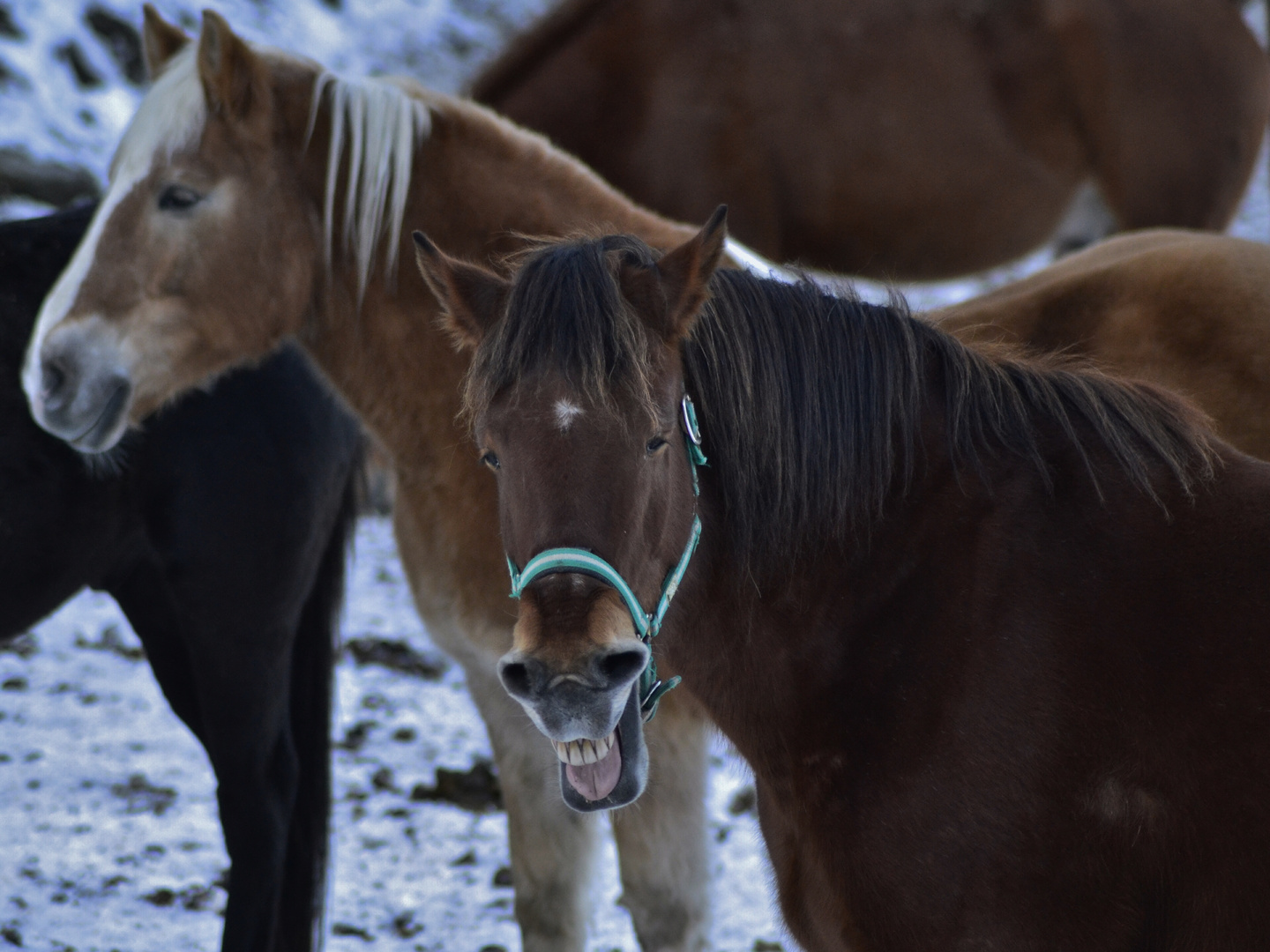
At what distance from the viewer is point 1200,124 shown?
5398 mm

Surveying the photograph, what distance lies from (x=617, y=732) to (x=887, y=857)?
1.53ft

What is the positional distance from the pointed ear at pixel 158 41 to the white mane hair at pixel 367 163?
489 mm

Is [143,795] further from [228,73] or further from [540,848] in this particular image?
[228,73]

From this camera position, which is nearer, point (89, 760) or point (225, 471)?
point (225, 471)

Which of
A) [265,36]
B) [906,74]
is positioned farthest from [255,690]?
[265,36]

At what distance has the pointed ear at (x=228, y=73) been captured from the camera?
272 centimetres

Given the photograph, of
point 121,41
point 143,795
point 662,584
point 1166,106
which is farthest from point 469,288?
point 121,41

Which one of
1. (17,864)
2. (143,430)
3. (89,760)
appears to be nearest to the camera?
(143,430)

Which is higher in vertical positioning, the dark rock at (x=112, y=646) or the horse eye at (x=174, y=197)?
the dark rock at (x=112, y=646)

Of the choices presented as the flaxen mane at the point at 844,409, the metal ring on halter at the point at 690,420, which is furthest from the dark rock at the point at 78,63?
the metal ring on halter at the point at 690,420

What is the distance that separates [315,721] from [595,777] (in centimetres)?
188

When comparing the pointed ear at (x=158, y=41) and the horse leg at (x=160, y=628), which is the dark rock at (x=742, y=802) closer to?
the horse leg at (x=160, y=628)

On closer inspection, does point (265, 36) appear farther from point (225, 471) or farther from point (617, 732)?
point (617, 732)

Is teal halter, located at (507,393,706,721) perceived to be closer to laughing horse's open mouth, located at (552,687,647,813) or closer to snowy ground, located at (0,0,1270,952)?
laughing horse's open mouth, located at (552,687,647,813)
